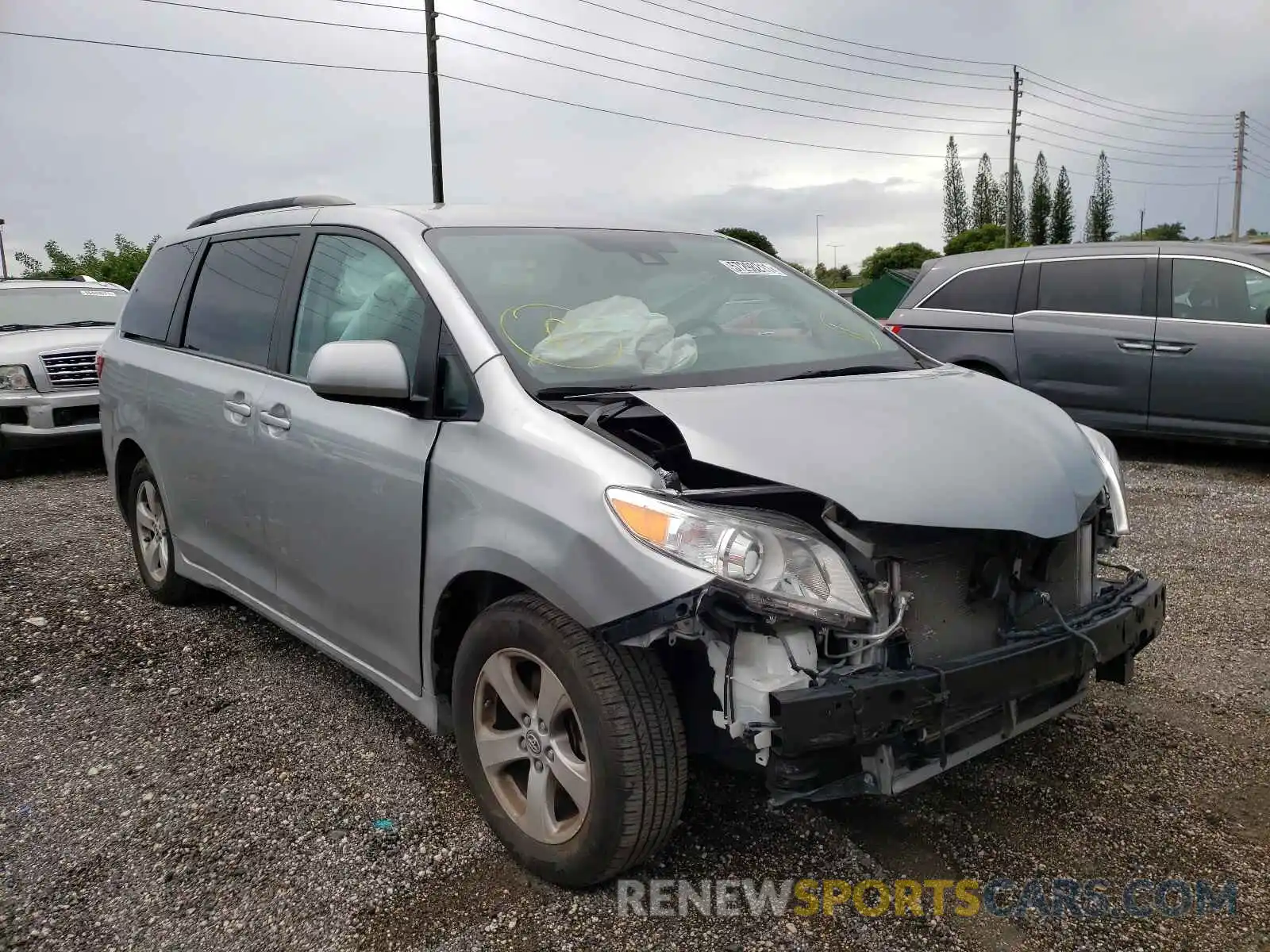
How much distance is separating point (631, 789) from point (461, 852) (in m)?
0.72

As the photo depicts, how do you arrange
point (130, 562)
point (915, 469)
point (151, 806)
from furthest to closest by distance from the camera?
1. point (130, 562)
2. point (151, 806)
3. point (915, 469)

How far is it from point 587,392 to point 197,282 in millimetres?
2446

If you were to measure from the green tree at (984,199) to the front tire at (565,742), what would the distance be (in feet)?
298

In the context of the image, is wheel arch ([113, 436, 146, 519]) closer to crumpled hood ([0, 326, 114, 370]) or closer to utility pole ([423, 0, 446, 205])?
crumpled hood ([0, 326, 114, 370])

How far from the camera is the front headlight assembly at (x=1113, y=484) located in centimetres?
291

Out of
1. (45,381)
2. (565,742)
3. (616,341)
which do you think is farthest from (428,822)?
(45,381)

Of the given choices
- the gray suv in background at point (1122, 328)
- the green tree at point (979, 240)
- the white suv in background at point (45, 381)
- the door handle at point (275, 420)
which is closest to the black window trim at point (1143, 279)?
the gray suv in background at point (1122, 328)

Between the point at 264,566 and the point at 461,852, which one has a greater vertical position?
the point at 264,566

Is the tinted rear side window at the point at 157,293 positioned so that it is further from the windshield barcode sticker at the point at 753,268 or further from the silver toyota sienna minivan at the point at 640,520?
the windshield barcode sticker at the point at 753,268

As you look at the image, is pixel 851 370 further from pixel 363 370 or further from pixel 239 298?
pixel 239 298

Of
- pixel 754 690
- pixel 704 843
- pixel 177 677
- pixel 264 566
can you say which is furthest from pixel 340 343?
pixel 177 677

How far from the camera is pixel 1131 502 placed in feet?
21.4

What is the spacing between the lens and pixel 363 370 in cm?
270

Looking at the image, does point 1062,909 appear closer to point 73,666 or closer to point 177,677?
point 177,677
